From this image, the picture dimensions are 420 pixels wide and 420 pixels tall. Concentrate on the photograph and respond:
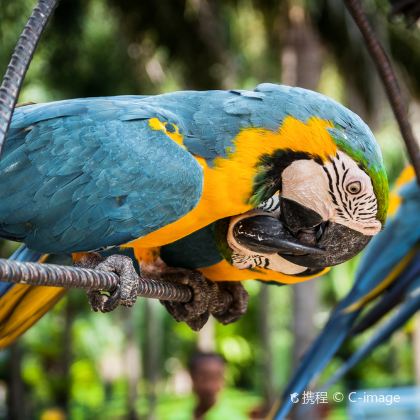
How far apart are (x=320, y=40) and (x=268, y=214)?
409 cm

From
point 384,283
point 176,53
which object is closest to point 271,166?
point 384,283

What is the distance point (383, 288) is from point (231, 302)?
2.79 feet

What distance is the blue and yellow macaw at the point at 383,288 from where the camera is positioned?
1862 millimetres

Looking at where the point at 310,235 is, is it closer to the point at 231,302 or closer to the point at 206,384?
the point at 231,302

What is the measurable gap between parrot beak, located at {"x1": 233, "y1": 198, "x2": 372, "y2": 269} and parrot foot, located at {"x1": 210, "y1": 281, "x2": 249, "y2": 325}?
20 centimetres

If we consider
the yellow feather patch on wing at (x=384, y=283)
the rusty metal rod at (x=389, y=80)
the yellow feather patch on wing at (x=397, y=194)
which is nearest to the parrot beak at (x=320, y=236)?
the rusty metal rod at (x=389, y=80)

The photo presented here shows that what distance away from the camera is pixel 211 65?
5199 millimetres

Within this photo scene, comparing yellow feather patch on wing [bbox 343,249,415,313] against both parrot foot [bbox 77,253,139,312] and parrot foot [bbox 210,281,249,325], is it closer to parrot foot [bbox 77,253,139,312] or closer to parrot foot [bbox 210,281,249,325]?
parrot foot [bbox 210,281,249,325]

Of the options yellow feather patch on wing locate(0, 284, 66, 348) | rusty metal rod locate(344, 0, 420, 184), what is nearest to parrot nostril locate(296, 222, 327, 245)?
rusty metal rod locate(344, 0, 420, 184)

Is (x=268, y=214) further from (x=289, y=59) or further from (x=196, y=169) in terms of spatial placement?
(x=289, y=59)

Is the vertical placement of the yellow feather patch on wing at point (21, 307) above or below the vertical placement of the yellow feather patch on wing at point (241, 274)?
below

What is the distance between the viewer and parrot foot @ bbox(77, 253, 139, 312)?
100 cm

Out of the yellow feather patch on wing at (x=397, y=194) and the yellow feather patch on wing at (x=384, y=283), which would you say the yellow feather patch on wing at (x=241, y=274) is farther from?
the yellow feather patch on wing at (x=397, y=194)

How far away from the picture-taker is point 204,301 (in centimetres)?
126
